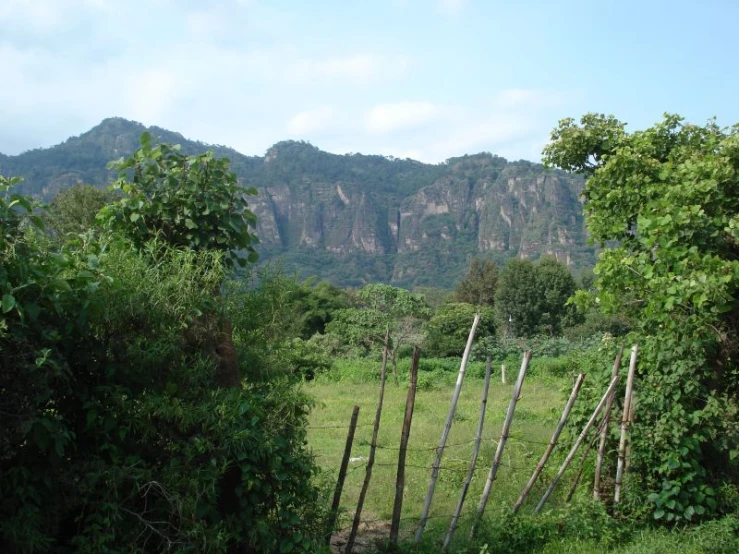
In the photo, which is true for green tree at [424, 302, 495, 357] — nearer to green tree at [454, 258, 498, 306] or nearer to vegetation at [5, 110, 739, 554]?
green tree at [454, 258, 498, 306]

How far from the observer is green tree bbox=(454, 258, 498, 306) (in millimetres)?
51344

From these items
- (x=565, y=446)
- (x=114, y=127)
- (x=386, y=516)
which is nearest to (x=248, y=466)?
(x=386, y=516)

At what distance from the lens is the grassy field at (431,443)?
23.2 ft

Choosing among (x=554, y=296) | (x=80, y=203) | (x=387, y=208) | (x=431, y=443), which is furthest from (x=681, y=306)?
(x=387, y=208)

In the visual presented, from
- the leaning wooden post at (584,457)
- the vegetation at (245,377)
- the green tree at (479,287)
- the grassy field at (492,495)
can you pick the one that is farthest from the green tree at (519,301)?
the leaning wooden post at (584,457)

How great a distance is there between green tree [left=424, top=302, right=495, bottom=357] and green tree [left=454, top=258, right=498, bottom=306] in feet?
53.7

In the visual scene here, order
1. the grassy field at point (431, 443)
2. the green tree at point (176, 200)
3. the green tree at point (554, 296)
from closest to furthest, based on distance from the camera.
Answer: the green tree at point (176, 200) → the grassy field at point (431, 443) → the green tree at point (554, 296)

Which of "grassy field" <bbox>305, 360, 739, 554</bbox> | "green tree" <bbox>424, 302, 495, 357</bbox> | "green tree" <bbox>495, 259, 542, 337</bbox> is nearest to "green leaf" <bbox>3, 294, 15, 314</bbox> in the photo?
"grassy field" <bbox>305, 360, 739, 554</bbox>

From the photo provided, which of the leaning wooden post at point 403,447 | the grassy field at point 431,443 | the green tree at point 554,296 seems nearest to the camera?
the leaning wooden post at point 403,447

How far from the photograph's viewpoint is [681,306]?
6.20 m

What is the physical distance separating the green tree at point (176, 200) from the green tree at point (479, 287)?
46.5 meters

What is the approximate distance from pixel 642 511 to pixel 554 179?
14005cm

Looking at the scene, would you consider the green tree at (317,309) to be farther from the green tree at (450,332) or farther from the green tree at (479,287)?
the green tree at (479,287)

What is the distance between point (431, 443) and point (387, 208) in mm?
153399
